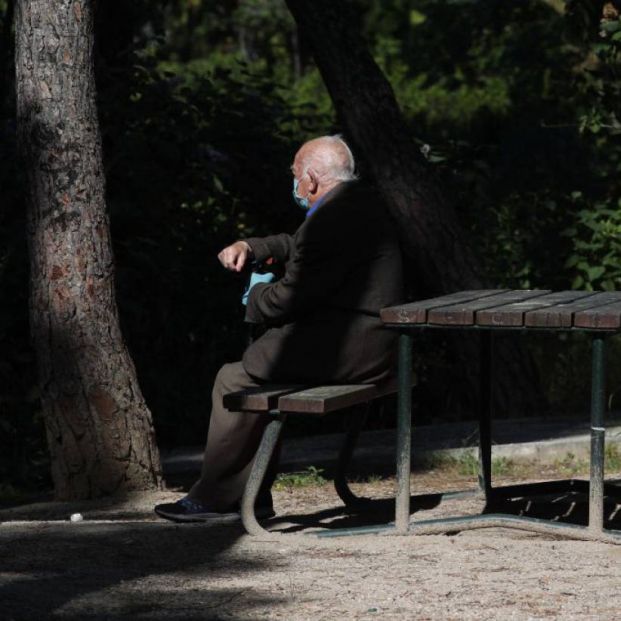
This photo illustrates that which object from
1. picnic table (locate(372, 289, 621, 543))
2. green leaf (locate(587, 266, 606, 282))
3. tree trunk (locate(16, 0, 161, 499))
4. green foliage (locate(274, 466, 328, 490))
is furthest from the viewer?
green leaf (locate(587, 266, 606, 282))

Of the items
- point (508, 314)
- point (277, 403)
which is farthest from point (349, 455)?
point (508, 314)

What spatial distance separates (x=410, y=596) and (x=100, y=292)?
93.9 inches

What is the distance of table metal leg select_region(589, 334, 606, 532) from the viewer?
5.11m

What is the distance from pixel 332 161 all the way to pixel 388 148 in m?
3.60

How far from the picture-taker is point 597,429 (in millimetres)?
5172

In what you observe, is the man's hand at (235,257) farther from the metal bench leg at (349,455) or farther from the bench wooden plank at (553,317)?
the bench wooden plank at (553,317)

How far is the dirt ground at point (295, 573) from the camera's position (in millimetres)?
4355

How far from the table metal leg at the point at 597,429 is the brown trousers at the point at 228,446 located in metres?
1.20

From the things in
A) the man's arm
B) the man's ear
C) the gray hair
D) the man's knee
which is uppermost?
the gray hair

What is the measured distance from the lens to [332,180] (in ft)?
18.5

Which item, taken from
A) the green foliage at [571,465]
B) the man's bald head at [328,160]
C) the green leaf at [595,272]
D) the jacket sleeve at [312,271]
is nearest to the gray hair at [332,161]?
the man's bald head at [328,160]

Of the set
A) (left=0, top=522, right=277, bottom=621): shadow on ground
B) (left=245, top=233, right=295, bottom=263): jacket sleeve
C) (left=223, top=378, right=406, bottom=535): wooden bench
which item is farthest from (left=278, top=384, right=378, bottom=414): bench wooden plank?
(left=245, top=233, right=295, bottom=263): jacket sleeve

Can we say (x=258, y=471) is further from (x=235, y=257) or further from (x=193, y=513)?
(x=235, y=257)

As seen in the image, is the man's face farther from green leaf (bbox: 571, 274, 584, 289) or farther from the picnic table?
green leaf (bbox: 571, 274, 584, 289)
